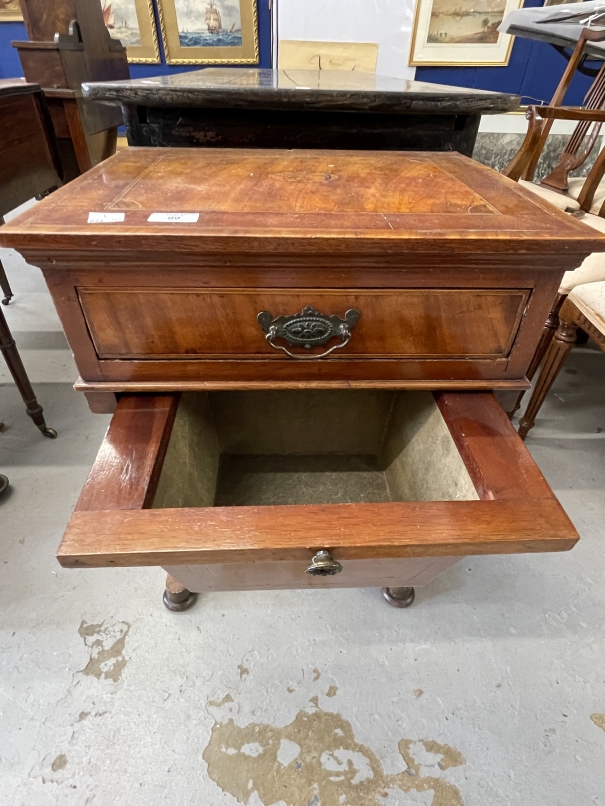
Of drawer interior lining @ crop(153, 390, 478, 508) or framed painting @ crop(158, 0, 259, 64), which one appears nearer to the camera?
drawer interior lining @ crop(153, 390, 478, 508)

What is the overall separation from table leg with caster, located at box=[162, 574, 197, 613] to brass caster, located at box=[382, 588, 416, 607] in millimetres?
370

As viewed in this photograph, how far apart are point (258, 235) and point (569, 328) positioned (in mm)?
858

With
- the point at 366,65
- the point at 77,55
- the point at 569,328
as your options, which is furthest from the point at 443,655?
the point at 366,65

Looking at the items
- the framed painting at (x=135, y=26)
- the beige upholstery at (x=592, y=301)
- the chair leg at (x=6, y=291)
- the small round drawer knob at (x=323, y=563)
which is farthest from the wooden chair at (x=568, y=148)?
the framed painting at (x=135, y=26)

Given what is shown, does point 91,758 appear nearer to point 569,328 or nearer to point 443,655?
point 443,655

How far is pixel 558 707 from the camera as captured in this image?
0.75m

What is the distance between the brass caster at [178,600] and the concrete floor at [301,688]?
17 mm

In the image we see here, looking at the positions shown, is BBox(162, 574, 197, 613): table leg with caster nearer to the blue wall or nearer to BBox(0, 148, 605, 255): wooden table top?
BBox(0, 148, 605, 255): wooden table top

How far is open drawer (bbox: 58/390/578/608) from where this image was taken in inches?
17.6

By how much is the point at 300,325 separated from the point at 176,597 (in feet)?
1.92

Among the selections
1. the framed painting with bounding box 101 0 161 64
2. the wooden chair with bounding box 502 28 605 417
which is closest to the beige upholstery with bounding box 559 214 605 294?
the wooden chair with bounding box 502 28 605 417

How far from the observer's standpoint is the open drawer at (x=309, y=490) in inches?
17.6

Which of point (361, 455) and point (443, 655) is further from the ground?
point (361, 455)

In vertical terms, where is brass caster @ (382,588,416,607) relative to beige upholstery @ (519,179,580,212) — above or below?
below
